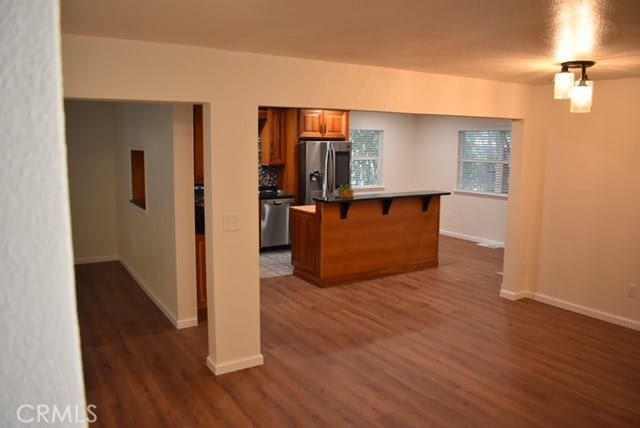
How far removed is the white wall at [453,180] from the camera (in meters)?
8.45

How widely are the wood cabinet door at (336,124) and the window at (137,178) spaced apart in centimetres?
302

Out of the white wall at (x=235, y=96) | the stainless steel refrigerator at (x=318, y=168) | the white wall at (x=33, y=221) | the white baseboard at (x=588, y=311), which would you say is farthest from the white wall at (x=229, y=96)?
the stainless steel refrigerator at (x=318, y=168)

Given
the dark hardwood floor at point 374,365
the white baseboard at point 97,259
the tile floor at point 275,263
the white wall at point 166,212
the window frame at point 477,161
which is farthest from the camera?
the window frame at point 477,161

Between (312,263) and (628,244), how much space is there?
321cm

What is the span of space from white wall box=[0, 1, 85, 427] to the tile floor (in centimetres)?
616

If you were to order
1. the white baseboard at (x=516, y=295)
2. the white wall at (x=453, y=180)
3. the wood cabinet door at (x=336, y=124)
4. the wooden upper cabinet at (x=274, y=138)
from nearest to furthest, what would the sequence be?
the white baseboard at (x=516, y=295), the wooden upper cabinet at (x=274, y=138), the wood cabinet door at (x=336, y=124), the white wall at (x=453, y=180)

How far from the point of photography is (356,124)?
29.9 ft

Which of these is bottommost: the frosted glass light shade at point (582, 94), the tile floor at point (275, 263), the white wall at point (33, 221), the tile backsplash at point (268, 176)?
the tile floor at point (275, 263)

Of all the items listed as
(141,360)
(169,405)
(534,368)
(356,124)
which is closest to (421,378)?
(534,368)

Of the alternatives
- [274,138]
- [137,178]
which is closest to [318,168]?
[274,138]

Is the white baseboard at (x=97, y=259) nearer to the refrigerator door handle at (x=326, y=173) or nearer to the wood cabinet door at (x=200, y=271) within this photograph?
the wood cabinet door at (x=200, y=271)

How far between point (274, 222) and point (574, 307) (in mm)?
4221

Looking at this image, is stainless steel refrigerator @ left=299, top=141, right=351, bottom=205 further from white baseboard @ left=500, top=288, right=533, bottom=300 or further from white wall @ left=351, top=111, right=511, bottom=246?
white baseboard @ left=500, top=288, right=533, bottom=300

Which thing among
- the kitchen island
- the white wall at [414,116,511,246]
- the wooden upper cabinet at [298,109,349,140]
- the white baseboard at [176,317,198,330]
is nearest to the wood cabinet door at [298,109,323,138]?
the wooden upper cabinet at [298,109,349,140]
